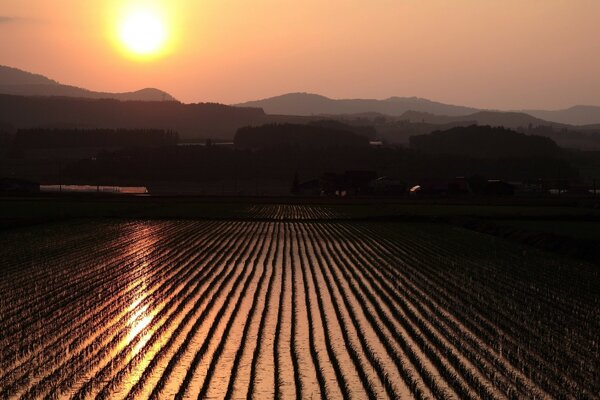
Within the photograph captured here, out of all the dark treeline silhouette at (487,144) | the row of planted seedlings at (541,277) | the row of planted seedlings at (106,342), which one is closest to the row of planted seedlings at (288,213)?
the row of planted seedlings at (541,277)

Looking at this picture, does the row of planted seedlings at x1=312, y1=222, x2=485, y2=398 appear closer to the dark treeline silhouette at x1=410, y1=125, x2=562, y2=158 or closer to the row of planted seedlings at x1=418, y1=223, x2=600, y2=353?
the row of planted seedlings at x1=418, y1=223, x2=600, y2=353

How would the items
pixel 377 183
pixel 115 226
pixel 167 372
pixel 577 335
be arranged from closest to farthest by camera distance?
pixel 167 372 < pixel 577 335 < pixel 115 226 < pixel 377 183

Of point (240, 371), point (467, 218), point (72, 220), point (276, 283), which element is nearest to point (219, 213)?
point (72, 220)

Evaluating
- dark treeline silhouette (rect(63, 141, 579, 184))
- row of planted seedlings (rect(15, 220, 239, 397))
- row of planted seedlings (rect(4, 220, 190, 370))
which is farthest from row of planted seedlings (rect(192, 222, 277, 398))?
dark treeline silhouette (rect(63, 141, 579, 184))

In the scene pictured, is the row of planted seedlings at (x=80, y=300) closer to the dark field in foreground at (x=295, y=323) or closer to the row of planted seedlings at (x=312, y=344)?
the dark field in foreground at (x=295, y=323)

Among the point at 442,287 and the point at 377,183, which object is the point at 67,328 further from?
the point at 377,183
